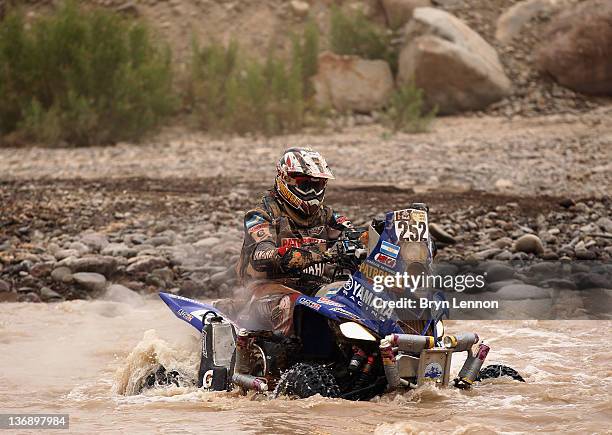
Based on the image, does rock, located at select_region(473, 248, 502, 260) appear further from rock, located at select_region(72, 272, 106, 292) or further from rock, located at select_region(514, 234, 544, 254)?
rock, located at select_region(72, 272, 106, 292)

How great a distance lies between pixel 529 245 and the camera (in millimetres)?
13562

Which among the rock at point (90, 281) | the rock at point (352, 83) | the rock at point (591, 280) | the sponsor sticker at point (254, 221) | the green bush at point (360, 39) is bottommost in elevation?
the rock at point (90, 281)

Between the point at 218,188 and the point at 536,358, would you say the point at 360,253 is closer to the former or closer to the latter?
the point at 536,358

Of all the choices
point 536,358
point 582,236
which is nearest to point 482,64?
point 582,236

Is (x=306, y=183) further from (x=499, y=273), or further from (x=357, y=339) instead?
(x=499, y=273)

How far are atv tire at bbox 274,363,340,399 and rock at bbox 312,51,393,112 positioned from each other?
17.1 meters

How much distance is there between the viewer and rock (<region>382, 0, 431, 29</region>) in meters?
26.7

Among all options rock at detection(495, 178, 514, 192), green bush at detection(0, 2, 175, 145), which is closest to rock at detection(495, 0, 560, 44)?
green bush at detection(0, 2, 175, 145)

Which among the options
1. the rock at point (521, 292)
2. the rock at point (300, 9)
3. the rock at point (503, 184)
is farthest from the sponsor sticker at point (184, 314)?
the rock at point (300, 9)

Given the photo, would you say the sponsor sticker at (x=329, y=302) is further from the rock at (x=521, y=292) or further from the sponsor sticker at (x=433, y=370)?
the rock at (x=521, y=292)

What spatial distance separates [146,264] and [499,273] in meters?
4.33

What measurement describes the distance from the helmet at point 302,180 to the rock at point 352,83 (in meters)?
16.0

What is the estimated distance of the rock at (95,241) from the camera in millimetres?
14281

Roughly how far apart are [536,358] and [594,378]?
0.97 meters
